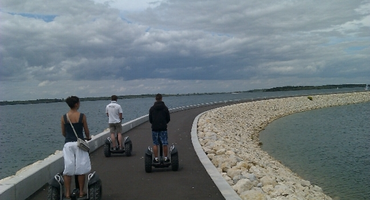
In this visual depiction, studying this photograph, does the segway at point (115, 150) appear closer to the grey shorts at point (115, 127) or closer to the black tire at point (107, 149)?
the black tire at point (107, 149)

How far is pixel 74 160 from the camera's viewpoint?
6.18 metres

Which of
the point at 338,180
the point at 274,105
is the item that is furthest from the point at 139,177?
the point at 274,105

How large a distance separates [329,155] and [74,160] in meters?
16.4

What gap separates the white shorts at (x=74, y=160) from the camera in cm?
611

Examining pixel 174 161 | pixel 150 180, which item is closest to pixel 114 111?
pixel 174 161

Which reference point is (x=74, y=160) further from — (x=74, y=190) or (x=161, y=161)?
(x=161, y=161)

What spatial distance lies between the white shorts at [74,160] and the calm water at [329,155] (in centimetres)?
924

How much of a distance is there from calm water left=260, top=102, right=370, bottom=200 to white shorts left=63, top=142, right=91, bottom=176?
924cm

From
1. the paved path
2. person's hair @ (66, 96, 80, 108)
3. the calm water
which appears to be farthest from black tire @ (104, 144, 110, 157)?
the calm water

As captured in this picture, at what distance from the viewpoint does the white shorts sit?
6.11 m

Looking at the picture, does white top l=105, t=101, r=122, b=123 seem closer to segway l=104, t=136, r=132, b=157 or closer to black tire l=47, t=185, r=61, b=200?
segway l=104, t=136, r=132, b=157

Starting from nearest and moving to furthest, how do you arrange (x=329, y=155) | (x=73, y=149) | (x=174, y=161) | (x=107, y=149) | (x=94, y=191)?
(x=73, y=149) → (x=94, y=191) → (x=174, y=161) → (x=107, y=149) → (x=329, y=155)

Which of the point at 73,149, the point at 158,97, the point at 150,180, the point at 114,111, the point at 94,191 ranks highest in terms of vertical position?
the point at 158,97

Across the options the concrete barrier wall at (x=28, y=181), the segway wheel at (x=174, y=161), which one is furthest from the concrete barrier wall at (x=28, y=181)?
the segway wheel at (x=174, y=161)
